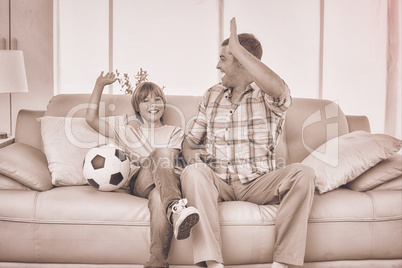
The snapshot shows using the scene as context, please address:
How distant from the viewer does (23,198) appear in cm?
167

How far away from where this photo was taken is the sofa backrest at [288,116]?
7.29 ft

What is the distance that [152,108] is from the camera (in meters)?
2.12

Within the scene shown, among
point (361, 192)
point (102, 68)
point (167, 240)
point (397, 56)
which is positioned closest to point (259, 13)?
point (397, 56)

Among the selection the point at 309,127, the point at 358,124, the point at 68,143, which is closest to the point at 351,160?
the point at 309,127

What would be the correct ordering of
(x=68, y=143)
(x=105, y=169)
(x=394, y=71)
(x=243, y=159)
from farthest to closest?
(x=394, y=71) < (x=68, y=143) < (x=243, y=159) < (x=105, y=169)

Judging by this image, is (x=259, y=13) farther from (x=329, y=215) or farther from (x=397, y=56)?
(x=329, y=215)

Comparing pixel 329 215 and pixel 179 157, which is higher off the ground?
pixel 179 157

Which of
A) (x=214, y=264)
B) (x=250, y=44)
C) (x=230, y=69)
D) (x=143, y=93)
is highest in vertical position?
(x=250, y=44)

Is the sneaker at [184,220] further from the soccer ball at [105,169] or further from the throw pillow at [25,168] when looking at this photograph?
the throw pillow at [25,168]

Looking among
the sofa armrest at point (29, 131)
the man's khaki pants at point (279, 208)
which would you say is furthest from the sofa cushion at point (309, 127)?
the sofa armrest at point (29, 131)

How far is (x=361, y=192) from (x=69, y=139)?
1.50 meters

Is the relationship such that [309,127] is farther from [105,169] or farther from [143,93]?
[105,169]

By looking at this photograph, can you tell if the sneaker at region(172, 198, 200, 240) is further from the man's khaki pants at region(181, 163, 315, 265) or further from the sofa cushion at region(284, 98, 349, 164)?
the sofa cushion at region(284, 98, 349, 164)

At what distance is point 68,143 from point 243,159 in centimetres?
92
